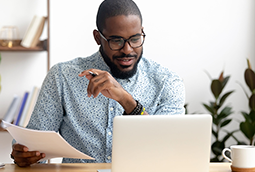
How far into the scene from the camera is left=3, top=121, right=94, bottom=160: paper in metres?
1.06

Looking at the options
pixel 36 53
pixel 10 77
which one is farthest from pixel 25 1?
pixel 10 77

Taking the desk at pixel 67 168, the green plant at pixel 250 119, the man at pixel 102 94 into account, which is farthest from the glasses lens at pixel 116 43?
the green plant at pixel 250 119

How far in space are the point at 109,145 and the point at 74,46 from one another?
54.9 inches

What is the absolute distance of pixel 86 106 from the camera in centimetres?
150

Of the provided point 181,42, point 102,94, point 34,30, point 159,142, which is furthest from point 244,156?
point 34,30

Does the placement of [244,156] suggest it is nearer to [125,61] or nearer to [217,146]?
[125,61]

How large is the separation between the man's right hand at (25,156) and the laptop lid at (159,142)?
0.40 meters

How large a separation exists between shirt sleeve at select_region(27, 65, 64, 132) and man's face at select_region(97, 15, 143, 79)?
0.25 meters

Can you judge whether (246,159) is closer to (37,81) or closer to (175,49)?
(175,49)

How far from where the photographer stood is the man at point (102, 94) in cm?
146

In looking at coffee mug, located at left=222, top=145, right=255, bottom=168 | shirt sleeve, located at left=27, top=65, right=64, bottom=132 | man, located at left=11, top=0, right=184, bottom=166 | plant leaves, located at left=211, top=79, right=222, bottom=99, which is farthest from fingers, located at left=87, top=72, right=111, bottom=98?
plant leaves, located at left=211, top=79, right=222, bottom=99

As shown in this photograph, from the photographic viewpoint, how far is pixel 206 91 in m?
2.73

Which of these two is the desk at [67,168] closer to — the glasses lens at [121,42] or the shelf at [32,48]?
the glasses lens at [121,42]

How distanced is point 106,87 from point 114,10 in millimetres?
420
